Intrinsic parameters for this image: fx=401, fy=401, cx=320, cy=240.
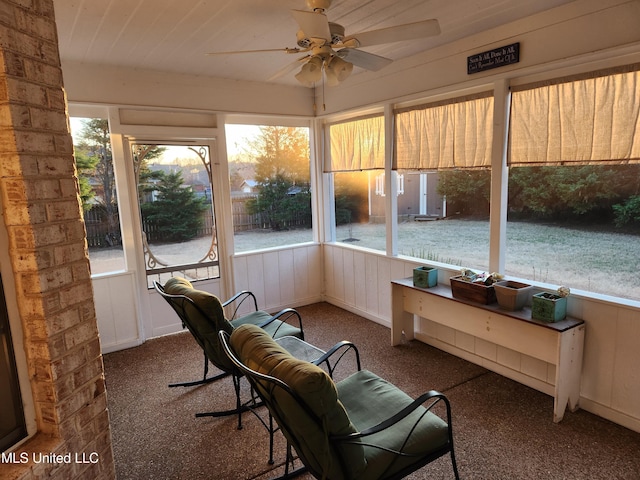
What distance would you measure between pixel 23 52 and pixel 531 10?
9.20ft

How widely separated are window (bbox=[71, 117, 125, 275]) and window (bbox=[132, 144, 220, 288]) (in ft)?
0.76

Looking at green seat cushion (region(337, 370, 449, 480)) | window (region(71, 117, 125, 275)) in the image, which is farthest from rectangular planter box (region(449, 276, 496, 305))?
window (region(71, 117, 125, 275))

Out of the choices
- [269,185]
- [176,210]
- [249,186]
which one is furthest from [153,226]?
[269,185]

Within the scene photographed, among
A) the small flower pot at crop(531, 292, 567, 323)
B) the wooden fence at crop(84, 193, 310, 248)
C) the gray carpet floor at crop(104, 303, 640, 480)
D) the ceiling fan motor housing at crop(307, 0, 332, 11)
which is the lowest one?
the gray carpet floor at crop(104, 303, 640, 480)

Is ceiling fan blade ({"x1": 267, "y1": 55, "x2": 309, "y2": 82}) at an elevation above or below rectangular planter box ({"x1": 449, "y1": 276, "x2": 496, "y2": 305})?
above

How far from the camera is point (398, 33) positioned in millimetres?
2154

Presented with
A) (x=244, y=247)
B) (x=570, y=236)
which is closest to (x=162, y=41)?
(x=244, y=247)

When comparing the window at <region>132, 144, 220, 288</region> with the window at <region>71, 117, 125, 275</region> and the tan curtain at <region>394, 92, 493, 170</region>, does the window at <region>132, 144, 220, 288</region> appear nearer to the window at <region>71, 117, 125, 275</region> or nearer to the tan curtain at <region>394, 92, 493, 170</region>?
the window at <region>71, 117, 125, 275</region>

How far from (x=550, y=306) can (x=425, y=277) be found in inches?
40.5

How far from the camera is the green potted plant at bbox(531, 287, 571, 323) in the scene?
253 cm

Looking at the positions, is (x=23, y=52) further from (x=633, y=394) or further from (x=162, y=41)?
(x=633, y=394)

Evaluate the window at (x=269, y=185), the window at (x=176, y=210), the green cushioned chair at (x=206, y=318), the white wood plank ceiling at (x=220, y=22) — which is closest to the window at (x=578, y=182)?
the white wood plank ceiling at (x=220, y=22)

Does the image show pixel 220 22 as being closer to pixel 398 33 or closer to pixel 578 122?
pixel 398 33

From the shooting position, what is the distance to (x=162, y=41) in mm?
2975
